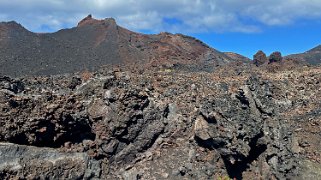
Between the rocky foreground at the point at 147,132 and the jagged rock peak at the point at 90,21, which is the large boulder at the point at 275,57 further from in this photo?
the jagged rock peak at the point at 90,21

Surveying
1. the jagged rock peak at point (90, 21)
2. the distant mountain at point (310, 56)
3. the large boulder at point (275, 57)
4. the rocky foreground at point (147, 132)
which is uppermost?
the jagged rock peak at point (90, 21)

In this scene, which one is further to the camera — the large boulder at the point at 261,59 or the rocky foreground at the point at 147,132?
the large boulder at the point at 261,59

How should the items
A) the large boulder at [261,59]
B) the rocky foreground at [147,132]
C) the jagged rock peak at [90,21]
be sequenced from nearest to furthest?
the rocky foreground at [147,132] → the large boulder at [261,59] → the jagged rock peak at [90,21]

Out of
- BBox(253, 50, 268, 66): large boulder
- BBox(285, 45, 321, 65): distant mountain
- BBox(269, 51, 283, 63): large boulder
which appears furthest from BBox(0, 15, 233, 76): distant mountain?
BBox(285, 45, 321, 65): distant mountain

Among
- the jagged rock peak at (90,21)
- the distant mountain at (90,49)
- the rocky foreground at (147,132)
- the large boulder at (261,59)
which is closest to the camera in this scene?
the rocky foreground at (147,132)

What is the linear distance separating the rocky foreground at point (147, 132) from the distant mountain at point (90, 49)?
18.9 metres

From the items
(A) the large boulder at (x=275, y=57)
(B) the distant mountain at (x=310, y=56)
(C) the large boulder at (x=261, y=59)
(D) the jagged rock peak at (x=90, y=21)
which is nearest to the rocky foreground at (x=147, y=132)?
(A) the large boulder at (x=275, y=57)

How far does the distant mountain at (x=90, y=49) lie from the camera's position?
140ft

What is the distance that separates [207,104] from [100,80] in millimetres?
5493

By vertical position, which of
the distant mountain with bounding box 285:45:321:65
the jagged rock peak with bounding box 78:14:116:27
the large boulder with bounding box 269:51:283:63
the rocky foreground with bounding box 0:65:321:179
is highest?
the jagged rock peak with bounding box 78:14:116:27

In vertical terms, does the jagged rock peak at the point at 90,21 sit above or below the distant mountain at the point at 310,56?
above

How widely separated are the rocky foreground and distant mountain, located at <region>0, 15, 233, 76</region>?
1891cm

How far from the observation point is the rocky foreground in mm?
16172

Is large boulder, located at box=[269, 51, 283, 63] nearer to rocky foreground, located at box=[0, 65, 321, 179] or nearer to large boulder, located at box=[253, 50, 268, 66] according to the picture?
large boulder, located at box=[253, 50, 268, 66]
